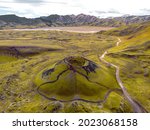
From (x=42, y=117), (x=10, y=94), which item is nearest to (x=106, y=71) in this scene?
(x=10, y=94)

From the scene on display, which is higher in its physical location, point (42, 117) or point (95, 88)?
point (42, 117)

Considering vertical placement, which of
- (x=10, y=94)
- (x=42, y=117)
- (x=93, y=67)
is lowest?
(x=10, y=94)

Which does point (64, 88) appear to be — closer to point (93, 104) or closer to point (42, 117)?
point (93, 104)

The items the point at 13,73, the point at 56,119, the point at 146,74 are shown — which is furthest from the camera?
the point at 13,73

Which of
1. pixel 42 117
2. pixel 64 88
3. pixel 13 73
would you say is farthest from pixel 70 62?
pixel 42 117

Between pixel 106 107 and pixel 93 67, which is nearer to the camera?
pixel 106 107

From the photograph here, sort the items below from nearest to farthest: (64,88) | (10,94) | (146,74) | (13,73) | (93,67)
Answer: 1. (64,88)
2. (10,94)
3. (93,67)
4. (146,74)
5. (13,73)
